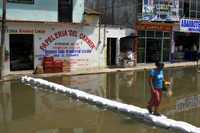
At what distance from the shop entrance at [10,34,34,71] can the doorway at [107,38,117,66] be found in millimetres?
7252

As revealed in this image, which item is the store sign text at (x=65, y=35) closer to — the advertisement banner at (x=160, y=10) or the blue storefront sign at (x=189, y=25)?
the advertisement banner at (x=160, y=10)

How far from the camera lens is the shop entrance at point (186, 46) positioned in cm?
3834

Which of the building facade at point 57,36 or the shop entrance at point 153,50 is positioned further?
the shop entrance at point 153,50

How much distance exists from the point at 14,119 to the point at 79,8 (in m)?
17.1

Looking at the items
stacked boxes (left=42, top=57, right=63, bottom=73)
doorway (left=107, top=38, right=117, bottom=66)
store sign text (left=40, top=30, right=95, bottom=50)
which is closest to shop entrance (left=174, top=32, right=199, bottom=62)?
doorway (left=107, top=38, right=117, bottom=66)

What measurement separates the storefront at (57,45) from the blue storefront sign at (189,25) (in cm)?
736

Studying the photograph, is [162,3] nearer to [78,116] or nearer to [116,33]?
[116,33]

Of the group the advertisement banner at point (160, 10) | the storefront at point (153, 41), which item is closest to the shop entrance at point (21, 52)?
the storefront at point (153, 41)

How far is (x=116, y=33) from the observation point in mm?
32500

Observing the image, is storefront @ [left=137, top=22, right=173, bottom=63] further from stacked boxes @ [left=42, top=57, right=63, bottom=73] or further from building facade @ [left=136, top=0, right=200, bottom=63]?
stacked boxes @ [left=42, top=57, right=63, bottom=73]

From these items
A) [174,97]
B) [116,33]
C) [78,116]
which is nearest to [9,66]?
[116,33]

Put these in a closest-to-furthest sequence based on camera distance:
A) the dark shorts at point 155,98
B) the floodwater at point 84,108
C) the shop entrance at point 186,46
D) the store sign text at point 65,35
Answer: the floodwater at point 84,108 → the dark shorts at point 155,98 → the store sign text at point 65,35 → the shop entrance at point 186,46

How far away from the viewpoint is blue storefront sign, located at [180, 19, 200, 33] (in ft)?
123

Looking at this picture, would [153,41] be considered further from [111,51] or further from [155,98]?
[155,98]
